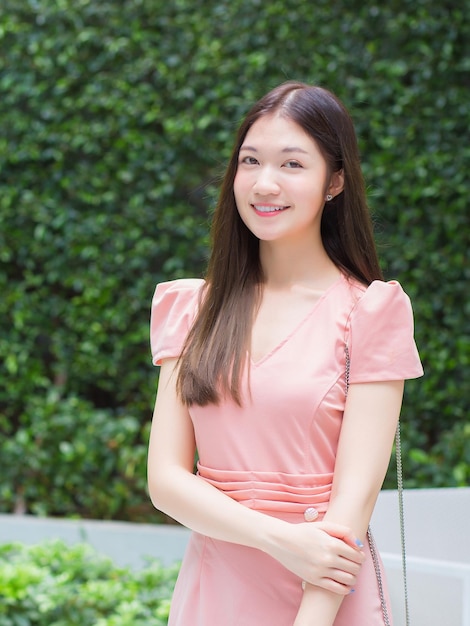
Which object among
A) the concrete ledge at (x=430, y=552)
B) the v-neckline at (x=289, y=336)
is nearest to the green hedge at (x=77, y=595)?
the concrete ledge at (x=430, y=552)

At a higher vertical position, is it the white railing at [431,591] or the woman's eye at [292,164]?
the woman's eye at [292,164]

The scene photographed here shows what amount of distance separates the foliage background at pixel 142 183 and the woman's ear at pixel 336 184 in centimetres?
231

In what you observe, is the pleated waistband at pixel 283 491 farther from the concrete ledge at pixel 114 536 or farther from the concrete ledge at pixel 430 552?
the concrete ledge at pixel 114 536

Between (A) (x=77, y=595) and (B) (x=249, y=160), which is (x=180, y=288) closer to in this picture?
(B) (x=249, y=160)

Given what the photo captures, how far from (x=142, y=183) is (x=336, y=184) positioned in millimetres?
2771

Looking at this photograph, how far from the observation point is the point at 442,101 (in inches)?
144

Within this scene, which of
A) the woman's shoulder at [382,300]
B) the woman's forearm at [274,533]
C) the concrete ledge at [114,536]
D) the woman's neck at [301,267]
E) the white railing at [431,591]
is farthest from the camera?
the concrete ledge at [114,536]

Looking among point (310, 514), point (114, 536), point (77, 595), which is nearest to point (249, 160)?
point (310, 514)

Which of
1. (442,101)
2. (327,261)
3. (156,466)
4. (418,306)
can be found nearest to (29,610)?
(156,466)

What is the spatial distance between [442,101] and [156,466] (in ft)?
8.93

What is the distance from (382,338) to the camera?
132 cm

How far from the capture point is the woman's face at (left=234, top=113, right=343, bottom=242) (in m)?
1.37

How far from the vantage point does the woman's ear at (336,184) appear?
56.2 inches

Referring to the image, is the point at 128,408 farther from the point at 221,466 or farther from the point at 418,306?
the point at 221,466
